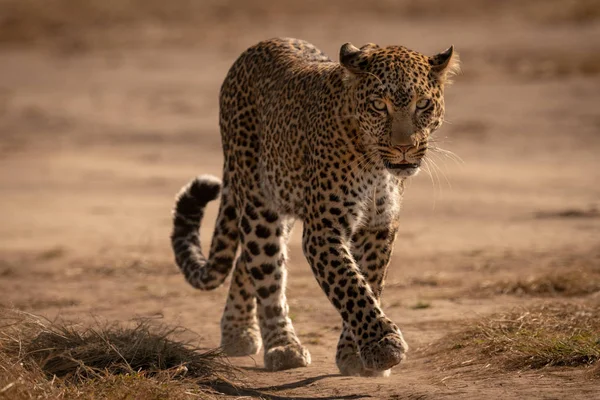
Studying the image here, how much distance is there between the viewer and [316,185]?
7445mm

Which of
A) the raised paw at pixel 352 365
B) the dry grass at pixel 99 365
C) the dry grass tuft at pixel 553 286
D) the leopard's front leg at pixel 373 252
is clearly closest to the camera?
the dry grass at pixel 99 365

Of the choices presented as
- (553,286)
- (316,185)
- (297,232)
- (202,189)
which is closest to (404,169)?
(316,185)

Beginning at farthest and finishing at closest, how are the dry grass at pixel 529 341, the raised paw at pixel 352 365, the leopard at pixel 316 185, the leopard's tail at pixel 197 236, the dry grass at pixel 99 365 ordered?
the leopard's tail at pixel 197 236
the raised paw at pixel 352 365
the dry grass at pixel 529 341
the leopard at pixel 316 185
the dry grass at pixel 99 365

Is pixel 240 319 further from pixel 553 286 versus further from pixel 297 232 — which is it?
pixel 297 232

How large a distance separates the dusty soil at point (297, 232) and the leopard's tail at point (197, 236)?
1.55 feet

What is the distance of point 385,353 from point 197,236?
2.77 metres

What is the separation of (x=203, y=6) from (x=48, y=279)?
24.0m

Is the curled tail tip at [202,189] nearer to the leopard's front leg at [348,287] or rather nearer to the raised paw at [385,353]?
the leopard's front leg at [348,287]

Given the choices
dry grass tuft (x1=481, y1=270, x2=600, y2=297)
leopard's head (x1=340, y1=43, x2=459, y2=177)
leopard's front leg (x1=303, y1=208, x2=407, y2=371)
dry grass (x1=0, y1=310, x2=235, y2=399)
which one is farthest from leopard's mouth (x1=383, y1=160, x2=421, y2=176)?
dry grass tuft (x1=481, y1=270, x2=600, y2=297)

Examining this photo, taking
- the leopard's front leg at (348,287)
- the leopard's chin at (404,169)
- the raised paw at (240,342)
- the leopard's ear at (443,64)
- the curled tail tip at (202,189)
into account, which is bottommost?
the raised paw at (240,342)

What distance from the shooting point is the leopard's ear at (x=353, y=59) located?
24.0 feet

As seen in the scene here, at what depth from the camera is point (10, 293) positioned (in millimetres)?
10867

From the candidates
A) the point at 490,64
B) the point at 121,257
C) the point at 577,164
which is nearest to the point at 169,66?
the point at 490,64

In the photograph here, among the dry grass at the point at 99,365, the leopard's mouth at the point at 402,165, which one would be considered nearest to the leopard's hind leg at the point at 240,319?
the dry grass at the point at 99,365
